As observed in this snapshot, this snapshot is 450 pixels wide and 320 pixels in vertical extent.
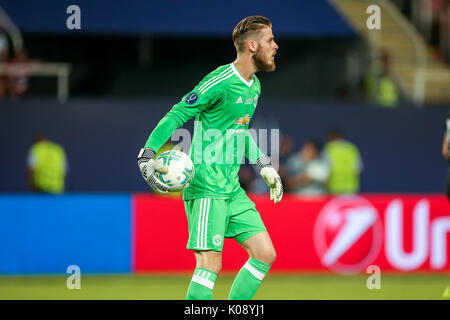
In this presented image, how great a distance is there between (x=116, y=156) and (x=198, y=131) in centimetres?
1030

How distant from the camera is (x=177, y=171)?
5.46 metres

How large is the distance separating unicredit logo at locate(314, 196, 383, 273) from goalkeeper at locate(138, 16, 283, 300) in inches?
208

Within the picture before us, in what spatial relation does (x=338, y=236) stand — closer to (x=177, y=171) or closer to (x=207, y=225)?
(x=207, y=225)

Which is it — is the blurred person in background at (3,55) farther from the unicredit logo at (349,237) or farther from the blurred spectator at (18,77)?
the unicredit logo at (349,237)

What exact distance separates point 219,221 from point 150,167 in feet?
2.24

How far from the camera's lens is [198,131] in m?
5.80

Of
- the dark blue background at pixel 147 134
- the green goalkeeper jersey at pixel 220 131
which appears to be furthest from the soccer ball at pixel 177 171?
the dark blue background at pixel 147 134

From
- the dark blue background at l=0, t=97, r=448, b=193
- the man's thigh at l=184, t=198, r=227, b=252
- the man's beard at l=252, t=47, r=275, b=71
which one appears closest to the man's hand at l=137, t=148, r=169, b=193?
the man's thigh at l=184, t=198, r=227, b=252

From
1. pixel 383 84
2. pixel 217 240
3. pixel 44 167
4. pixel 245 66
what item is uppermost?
pixel 383 84

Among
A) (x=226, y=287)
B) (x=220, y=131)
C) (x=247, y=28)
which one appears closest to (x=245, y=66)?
(x=247, y=28)

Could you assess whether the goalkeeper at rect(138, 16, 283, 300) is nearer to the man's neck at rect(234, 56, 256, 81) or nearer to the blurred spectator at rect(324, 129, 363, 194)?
the man's neck at rect(234, 56, 256, 81)

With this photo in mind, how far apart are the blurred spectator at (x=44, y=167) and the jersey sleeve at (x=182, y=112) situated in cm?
891
